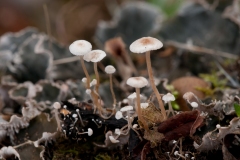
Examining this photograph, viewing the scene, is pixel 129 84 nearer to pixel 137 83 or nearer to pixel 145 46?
pixel 137 83

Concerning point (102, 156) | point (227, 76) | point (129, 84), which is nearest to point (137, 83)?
point (129, 84)

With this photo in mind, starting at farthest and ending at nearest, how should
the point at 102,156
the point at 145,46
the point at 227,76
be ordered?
the point at 227,76
the point at 102,156
the point at 145,46

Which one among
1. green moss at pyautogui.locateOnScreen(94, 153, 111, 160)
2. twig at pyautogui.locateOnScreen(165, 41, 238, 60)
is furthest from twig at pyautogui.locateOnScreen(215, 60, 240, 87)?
green moss at pyautogui.locateOnScreen(94, 153, 111, 160)

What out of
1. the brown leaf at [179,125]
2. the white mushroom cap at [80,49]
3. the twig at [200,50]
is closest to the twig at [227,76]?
the twig at [200,50]

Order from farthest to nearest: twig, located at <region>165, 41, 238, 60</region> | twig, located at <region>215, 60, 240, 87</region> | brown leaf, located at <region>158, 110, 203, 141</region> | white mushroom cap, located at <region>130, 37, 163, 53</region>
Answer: twig, located at <region>165, 41, 238, 60</region> → twig, located at <region>215, 60, 240, 87</region> → brown leaf, located at <region>158, 110, 203, 141</region> → white mushroom cap, located at <region>130, 37, 163, 53</region>

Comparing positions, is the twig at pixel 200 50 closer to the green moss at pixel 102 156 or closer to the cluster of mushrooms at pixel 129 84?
the cluster of mushrooms at pixel 129 84

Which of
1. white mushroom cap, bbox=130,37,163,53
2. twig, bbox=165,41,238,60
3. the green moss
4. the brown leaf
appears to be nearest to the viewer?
white mushroom cap, bbox=130,37,163,53

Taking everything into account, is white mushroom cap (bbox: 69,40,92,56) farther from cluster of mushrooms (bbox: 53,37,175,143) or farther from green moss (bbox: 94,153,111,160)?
green moss (bbox: 94,153,111,160)

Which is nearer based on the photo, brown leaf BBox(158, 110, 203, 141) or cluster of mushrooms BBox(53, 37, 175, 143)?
cluster of mushrooms BBox(53, 37, 175, 143)

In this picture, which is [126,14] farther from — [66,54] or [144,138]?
[144,138]

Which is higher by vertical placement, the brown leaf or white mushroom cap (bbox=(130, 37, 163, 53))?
white mushroom cap (bbox=(130, 37, 163, 53))
